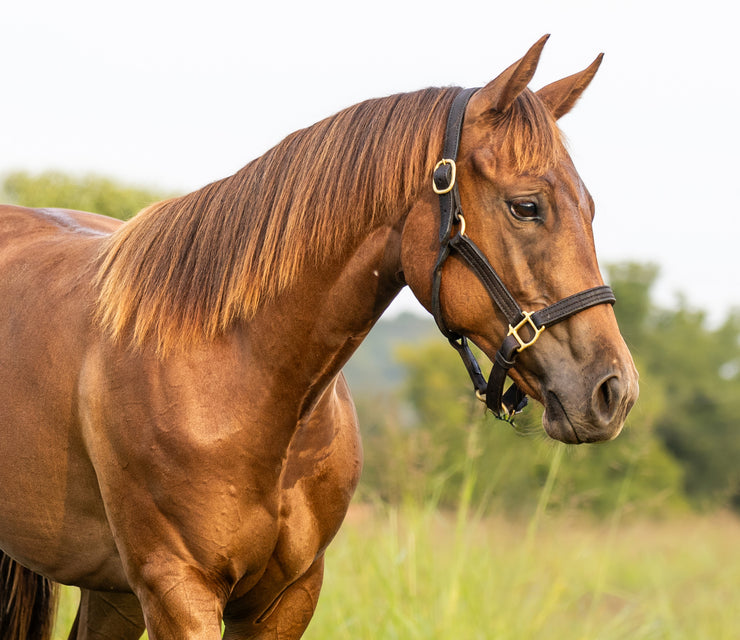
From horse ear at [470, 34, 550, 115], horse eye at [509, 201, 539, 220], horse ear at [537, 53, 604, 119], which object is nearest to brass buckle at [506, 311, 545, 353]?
horse eye at [509, 201, 539, 220]

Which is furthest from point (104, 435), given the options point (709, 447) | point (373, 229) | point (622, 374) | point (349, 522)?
point (709, 447)

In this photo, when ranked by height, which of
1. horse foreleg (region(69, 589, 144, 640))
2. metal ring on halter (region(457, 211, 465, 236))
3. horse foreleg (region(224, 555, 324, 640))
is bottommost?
horse foreleg (region(69, 589, 144, 640))

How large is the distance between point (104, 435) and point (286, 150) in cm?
99

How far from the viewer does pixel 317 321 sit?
2.42 m

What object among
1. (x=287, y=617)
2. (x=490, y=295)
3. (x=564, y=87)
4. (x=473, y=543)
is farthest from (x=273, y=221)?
(x=473, y=543)

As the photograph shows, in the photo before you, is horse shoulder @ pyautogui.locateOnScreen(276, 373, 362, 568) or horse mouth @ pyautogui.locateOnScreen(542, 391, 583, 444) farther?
horse shoulder @ pyautogui.locateOnScreen(276, 373, 362, 568)

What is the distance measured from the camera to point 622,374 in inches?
78.6

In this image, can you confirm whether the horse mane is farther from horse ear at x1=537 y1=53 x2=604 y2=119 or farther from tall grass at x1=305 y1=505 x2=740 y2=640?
tall grass at x1=305 y1=505 x2=740 y2=640

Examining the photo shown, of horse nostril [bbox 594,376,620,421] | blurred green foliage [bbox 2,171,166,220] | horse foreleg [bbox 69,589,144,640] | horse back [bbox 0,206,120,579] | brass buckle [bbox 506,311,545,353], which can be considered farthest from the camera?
blurred green foliage [bbox 2,171,166,220]

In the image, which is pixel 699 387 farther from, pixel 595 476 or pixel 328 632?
pixel 328 632

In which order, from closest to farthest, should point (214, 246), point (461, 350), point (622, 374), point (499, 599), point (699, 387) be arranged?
point (622, 374) < point (461, 350) < point (214, 246) < point (499, 599) < point (699, 387)

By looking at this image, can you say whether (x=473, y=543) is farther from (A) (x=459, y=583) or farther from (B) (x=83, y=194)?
(B) (x=83, y=194)

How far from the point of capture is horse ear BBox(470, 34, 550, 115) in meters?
2.10

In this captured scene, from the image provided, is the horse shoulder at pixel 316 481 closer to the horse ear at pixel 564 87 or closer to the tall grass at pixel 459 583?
the horse ear at pixel 564 87
